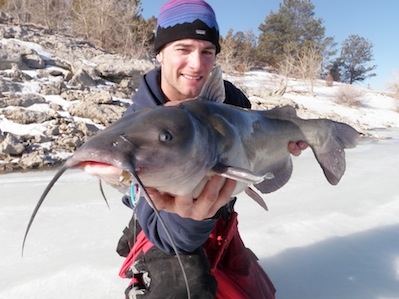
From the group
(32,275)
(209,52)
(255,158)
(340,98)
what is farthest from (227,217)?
(340,98)

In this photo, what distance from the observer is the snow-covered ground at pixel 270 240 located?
181 centimetres

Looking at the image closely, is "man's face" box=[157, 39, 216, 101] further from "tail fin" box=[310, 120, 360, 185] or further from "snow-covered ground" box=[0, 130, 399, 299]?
"snow-covered ground" box=[0, 130, 399, 299]

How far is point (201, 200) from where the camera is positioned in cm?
118

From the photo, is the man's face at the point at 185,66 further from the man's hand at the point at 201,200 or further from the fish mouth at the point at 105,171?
the fish mouth at the point at 105,171

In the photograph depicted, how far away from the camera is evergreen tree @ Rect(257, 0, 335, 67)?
92.2ft

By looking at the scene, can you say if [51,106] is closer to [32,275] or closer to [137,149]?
[32,275]

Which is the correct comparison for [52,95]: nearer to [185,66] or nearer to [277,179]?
[185,66]

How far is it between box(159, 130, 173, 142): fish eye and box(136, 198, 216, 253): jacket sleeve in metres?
0.45

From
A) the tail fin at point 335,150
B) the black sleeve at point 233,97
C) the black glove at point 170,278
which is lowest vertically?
the black glove at point 170,278

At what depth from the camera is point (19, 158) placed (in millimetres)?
4871

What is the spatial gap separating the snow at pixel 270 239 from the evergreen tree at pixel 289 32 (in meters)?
25.4

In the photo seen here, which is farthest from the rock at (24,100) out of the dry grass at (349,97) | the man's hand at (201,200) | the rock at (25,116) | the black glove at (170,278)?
the dry grass at (349,97)

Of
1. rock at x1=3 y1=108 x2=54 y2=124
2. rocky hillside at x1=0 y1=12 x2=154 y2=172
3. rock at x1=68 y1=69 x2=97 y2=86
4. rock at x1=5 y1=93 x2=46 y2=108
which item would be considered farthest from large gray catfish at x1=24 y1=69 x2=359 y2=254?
rock at x1=68 y1=69 x2=97 y2=86

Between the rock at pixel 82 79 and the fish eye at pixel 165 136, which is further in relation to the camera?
the rock at pixel 82 79
